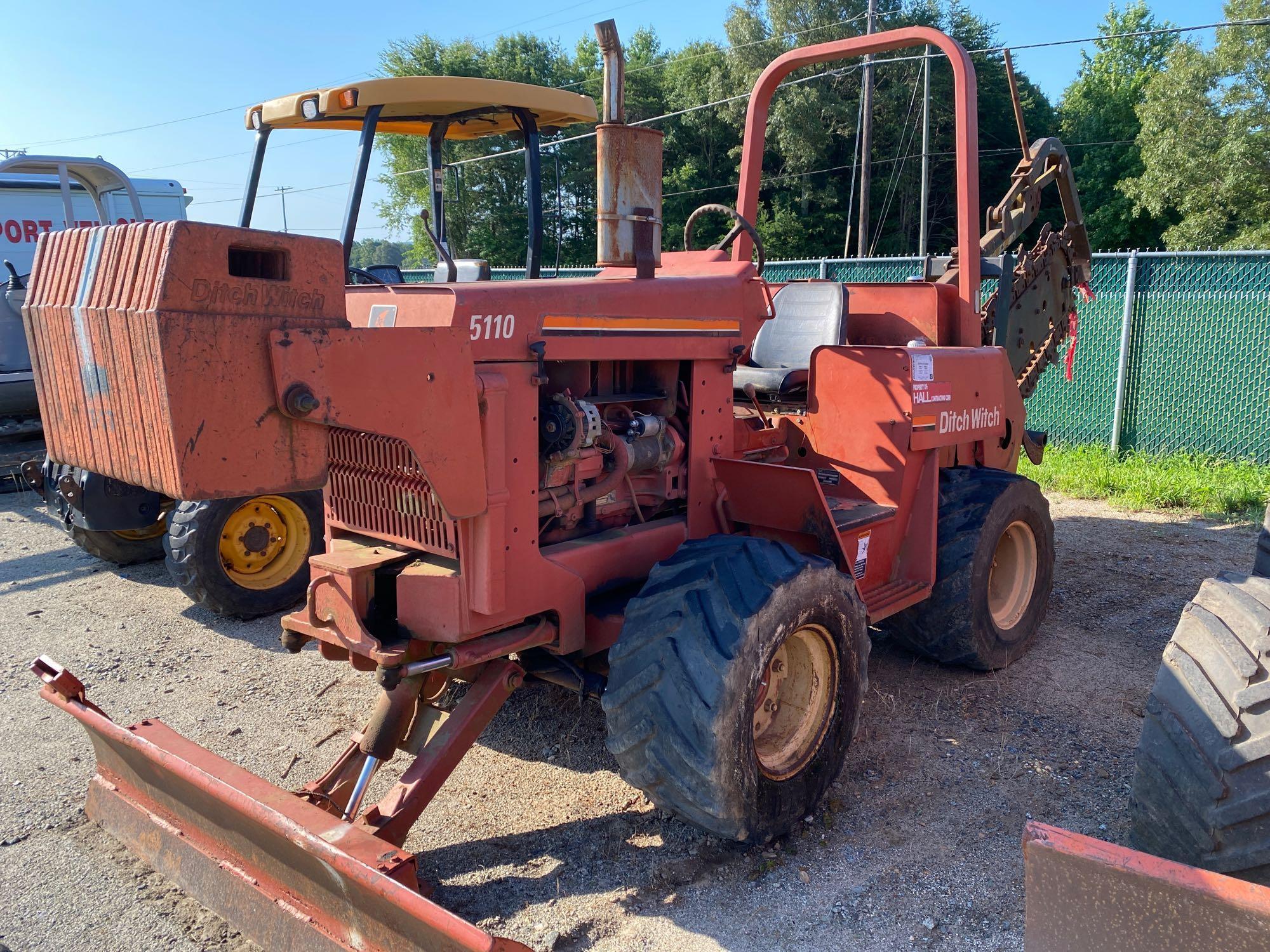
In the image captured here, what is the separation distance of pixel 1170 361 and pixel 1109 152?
29800 millimetres

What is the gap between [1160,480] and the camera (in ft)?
28.3

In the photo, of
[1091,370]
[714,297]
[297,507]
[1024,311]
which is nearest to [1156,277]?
[1091,370]

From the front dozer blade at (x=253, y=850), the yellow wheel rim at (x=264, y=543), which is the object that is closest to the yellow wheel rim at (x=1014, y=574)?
the front dozer blade at (x=253, y=850)

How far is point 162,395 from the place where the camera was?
229 centimetres

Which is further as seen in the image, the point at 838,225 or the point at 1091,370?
the point at 838,225

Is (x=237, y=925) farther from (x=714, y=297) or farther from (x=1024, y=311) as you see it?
(x=1024, y=311)

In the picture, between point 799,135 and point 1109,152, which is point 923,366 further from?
point 1109,152

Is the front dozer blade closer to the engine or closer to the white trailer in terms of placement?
the engine

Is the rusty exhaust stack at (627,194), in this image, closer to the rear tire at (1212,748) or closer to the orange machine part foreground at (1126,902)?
the rear tire at (1212,748)

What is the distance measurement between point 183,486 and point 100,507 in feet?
13.5

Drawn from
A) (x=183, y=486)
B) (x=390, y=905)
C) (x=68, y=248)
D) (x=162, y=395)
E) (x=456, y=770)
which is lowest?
(x=456, y=770)

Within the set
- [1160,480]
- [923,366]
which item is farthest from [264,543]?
[1160,480]

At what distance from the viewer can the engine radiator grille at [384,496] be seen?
3.08 m

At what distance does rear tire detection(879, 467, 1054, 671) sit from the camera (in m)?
4.56
